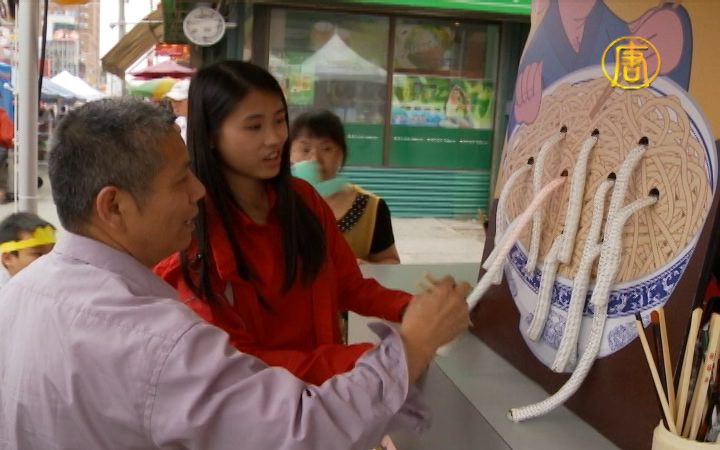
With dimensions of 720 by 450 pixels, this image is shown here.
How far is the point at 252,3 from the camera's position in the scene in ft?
19.5

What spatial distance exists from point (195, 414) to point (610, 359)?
44 centimetres

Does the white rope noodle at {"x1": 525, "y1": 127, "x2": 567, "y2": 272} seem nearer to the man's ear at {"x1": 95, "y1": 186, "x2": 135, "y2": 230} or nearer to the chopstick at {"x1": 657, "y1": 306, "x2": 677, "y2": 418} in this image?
the chopstick at {"x1": 657, "y1": 306, "x2": 677, "y2": 418}

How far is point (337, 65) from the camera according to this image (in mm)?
6355

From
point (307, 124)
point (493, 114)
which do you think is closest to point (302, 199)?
point (307, 124)

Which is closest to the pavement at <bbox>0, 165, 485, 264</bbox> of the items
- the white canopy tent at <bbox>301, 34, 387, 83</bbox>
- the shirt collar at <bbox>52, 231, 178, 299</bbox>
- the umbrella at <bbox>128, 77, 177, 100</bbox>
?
the white canopy tent at <bbox>301, 34, 387, 83</bbox>

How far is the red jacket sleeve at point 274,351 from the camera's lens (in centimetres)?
86

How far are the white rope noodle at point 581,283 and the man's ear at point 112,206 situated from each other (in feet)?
1.63

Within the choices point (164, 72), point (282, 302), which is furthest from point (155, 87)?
point (282, 302)

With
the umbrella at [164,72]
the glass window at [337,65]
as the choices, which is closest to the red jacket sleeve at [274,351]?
the glass window at [337,65]

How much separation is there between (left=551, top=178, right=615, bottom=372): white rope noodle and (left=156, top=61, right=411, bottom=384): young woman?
26 cm

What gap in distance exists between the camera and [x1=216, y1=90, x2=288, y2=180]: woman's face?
1024 millimetres

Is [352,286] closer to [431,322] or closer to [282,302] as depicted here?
[282,302]

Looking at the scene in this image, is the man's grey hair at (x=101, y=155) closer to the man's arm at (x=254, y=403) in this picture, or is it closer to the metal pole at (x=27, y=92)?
the man's arm at (x=254, y=403)

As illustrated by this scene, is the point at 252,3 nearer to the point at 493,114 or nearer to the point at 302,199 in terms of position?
the point at 493,114
